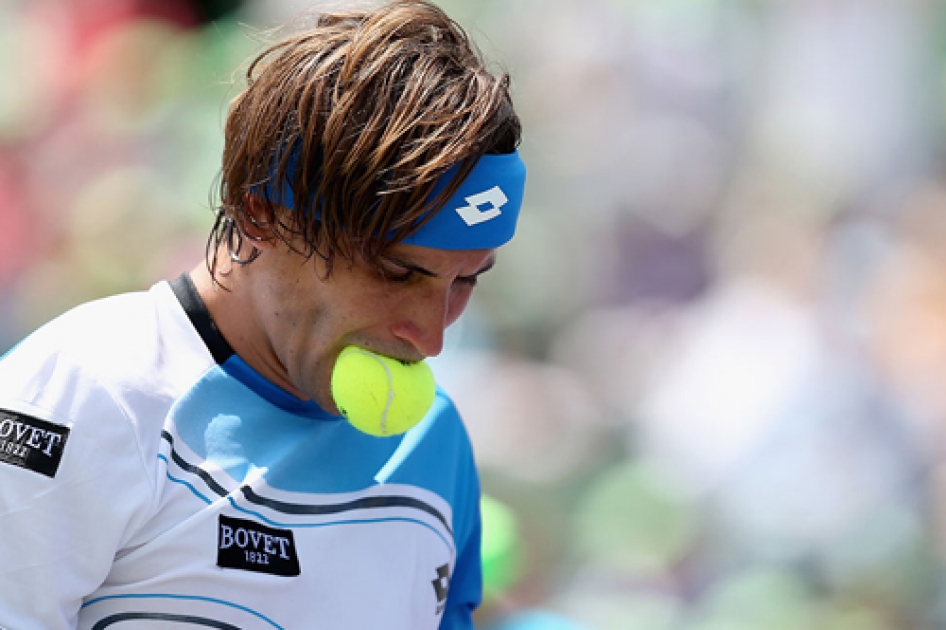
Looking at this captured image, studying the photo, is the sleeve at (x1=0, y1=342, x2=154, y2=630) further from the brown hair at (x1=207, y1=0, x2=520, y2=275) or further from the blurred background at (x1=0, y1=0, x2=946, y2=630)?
the blurred background at (x1=0, y1=0, x2=946, y2=630)

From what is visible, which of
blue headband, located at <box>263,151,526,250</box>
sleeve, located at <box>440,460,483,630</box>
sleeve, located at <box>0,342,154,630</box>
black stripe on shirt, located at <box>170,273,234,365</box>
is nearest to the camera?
sleeve, located at <box>0,342,154,630</box>

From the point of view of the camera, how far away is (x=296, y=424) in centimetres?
161

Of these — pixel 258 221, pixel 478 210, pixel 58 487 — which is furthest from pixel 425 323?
pixel 58 487

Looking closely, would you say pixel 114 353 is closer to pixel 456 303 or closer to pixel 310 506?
pixel 310 506

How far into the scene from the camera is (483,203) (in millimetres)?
1440

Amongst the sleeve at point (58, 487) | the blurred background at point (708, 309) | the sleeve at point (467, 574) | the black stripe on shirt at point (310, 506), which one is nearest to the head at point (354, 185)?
the black stripe on shirt at point (310, 506)

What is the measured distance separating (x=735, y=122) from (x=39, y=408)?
3347 millimetres

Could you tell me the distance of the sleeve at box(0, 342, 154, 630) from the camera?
1277 millimetres

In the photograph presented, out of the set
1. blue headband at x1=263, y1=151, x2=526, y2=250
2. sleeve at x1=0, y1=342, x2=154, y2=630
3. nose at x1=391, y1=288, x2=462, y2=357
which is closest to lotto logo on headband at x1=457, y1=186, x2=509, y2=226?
blue headband at x1=263, y1=151, x2=526, y2=250

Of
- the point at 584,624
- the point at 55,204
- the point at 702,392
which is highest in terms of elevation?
the point at 702,392

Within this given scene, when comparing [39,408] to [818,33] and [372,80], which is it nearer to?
[372,80]

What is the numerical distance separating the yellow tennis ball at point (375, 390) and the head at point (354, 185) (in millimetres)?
26

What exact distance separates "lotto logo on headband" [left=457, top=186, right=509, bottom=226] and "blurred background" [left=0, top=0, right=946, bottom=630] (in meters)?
2.07

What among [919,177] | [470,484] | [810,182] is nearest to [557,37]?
[810,182]
